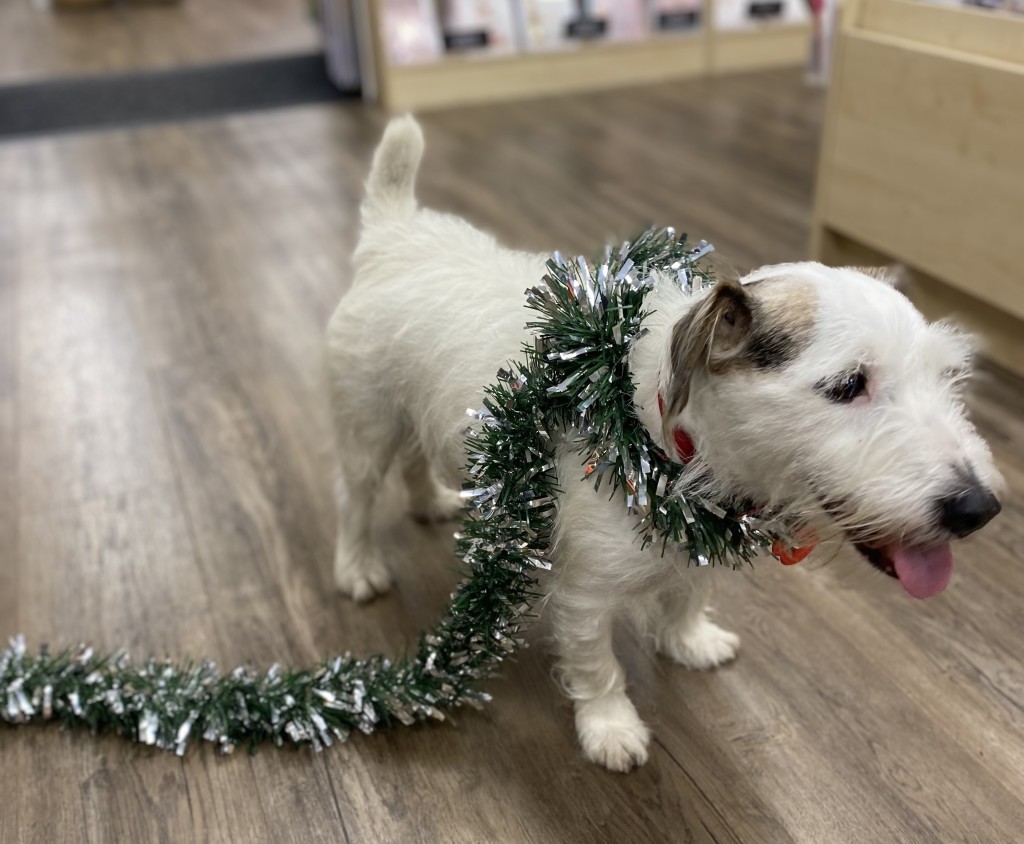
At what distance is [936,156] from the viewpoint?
2219 millimetres

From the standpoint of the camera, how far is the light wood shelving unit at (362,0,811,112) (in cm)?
461

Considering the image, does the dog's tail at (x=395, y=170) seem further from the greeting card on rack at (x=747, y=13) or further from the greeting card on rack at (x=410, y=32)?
the greeting card on rack at (x=747, y=13)

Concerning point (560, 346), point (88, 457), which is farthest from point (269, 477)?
point (560, 346)

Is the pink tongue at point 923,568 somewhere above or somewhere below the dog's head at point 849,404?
below

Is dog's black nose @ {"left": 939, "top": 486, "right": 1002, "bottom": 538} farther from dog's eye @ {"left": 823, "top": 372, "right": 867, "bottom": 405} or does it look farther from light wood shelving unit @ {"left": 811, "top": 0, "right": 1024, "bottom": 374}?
light wood shelving unit @ {"left": 811, "top": 0, "right": 1024, "bottom": 374}

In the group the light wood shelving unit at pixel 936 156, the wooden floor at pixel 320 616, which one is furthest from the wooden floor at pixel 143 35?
the light wood shelving unit at pixel 936 156

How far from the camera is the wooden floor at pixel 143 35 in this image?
228 inches

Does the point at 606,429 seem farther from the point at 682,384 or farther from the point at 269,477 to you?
the point at 269,477

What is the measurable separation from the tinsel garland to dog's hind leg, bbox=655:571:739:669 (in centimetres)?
22

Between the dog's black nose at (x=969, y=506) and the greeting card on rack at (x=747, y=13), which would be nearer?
Answer: the dog's black nose at (x=969, y=506)

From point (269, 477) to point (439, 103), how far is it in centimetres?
320

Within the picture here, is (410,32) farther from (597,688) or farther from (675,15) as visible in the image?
(597,688)

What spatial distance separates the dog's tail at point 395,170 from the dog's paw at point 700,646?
81cm

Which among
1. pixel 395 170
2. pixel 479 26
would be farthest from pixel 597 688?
pixel 479 26
